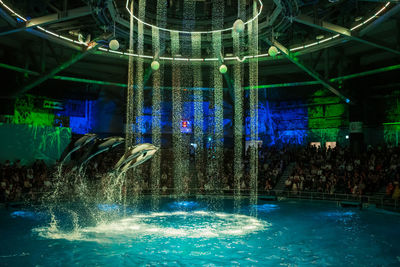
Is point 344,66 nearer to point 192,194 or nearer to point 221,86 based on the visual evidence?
point 221,86

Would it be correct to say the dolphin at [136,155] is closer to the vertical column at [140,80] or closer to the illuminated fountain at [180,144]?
the illuminated fountain at [180,144]

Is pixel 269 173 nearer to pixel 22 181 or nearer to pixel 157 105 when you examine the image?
pixel 157 105

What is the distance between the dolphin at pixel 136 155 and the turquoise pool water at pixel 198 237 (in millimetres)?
2287

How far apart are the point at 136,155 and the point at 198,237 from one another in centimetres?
319

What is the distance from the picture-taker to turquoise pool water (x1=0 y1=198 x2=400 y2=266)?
341 inches

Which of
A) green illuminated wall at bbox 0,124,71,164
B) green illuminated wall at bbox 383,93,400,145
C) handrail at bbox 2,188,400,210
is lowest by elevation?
handrail at bbox 2,188,400,210

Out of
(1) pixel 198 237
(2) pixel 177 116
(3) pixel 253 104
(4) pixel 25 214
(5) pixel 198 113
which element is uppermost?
(3) pixel 253 104

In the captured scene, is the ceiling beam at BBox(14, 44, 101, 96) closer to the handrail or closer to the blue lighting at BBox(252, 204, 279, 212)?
the handrail

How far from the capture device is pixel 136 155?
1049 centimetres

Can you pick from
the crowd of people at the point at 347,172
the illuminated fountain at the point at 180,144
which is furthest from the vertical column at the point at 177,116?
the crowd of people at the point at 347,172

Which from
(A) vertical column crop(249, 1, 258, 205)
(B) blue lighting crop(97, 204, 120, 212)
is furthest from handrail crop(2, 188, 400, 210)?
(B) blue lighting crop(97, 204, 120, 212)

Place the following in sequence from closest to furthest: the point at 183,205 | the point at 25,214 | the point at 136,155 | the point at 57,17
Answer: the point at 136,155 → the point at 57,17 → the point at 25,214 → the point at 183,205

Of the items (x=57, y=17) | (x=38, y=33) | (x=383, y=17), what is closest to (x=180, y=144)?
(x=38, y=33)

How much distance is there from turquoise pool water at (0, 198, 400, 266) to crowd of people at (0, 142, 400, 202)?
248 cm
